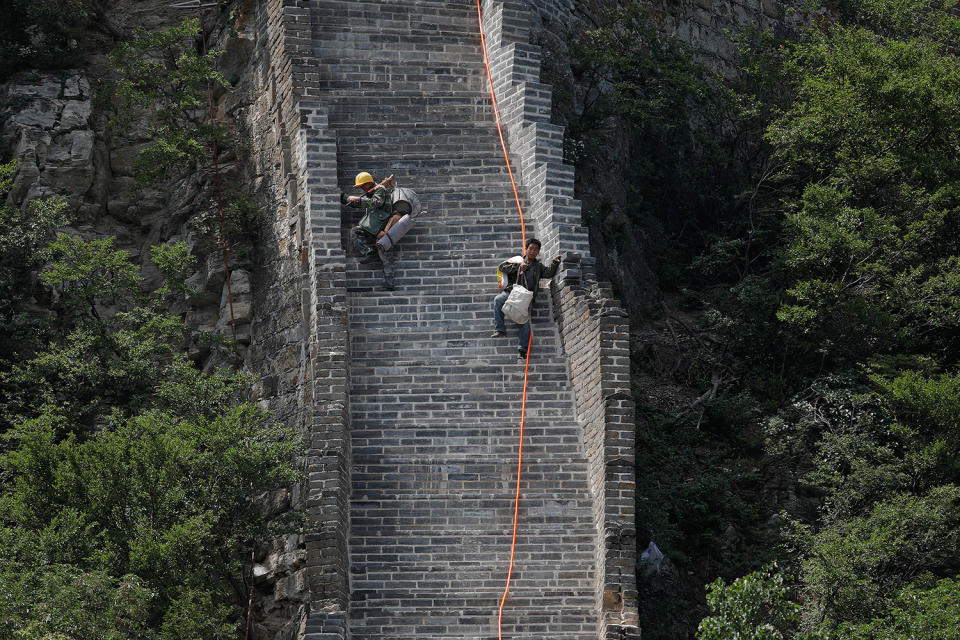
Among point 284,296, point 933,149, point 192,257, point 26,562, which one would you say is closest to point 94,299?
point 192,257

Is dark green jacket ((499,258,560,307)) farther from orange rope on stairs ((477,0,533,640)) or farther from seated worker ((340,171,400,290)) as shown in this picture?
seated worker ((340,171,400,290))

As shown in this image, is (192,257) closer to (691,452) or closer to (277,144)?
(277,144)

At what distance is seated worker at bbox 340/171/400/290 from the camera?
1884cm

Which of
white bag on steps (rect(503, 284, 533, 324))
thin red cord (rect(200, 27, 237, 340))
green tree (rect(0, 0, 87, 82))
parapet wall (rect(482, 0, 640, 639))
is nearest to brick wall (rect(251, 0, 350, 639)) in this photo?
thin red cord (rect(200, 27, 237, 340))

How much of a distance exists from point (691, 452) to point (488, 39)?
20.7 ft

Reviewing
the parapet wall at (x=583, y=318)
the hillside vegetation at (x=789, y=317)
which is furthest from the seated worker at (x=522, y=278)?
the hillside vegetation at (x=789, y=317)

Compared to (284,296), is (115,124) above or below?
above

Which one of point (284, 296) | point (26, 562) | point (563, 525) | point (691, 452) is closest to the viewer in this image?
point (26, 562)

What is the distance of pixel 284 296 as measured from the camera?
20062 millimetres

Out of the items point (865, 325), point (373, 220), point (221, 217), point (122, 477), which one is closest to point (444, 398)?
point (373, 220)

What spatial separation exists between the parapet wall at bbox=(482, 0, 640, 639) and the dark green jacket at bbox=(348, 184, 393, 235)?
5.86ft

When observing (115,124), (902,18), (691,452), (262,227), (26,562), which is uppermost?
(902,18)

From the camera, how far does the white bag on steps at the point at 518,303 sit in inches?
718

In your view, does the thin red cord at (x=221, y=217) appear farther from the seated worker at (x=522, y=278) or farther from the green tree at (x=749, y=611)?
the green tree at (x=749, y=611)
